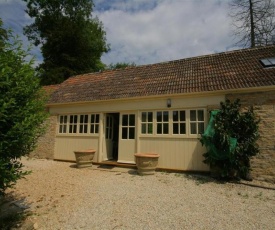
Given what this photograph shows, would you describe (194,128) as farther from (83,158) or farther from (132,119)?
(83,158)

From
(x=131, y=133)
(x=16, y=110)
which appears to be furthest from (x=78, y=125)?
(x=16, y=110)

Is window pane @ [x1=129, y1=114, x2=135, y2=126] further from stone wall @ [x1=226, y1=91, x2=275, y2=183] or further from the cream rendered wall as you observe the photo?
stone wall @ [x1=226, y1=91, x2=275, y2=183]

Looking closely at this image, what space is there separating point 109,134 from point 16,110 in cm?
724

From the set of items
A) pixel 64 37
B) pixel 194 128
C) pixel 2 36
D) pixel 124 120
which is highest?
pixel 64 37

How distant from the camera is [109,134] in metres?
10.9

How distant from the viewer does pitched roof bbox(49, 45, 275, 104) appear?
26.3 feet

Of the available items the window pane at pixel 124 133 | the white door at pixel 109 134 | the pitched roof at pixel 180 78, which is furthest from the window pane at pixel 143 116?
the white door at pixel 109 134

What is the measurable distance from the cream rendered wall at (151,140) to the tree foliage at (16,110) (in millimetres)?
5372

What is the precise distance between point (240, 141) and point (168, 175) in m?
2.80

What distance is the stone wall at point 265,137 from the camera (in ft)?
23.1

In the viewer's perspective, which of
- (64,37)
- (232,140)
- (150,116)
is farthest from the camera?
(64,37)

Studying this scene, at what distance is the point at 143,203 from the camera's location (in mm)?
5277

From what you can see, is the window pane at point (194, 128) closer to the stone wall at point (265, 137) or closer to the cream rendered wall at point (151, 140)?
the cream rendered wall at point (151, 140)

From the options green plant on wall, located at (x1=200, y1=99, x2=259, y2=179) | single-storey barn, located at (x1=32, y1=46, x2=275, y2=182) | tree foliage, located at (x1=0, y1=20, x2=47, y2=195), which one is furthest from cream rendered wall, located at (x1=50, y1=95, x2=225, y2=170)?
tree foliage, located at (x1=0, y1=20, x2=47, y2=195)
